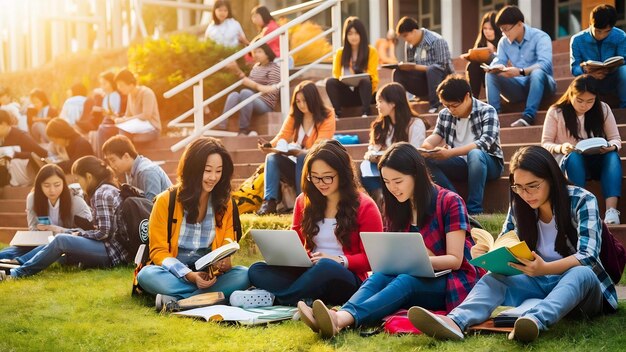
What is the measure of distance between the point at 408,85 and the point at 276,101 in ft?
8.39

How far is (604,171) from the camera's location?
8.22 meters

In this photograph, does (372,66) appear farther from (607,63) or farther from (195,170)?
(195,170)

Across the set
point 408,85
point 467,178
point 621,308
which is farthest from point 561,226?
point 408,85

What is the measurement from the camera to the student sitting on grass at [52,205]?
9.44 meters

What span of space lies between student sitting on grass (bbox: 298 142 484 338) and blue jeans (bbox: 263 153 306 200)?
4.08 m

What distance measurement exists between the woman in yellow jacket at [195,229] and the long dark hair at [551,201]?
2.01 m

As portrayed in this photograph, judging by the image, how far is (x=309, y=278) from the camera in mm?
6387

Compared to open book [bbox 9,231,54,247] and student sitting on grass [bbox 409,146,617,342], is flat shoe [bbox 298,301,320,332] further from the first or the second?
open book [bbox 9,231,54,247]

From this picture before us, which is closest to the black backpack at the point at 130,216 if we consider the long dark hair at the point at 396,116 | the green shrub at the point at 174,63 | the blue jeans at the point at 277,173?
the blue jeans at the point at 277,173

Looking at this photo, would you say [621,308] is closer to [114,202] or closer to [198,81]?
[114,202]

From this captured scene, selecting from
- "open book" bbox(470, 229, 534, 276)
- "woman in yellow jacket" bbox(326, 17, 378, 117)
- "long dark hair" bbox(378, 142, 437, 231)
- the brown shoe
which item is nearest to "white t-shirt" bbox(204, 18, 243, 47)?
"woman in yellow jacket" bbox(326, 17, 378, 117)

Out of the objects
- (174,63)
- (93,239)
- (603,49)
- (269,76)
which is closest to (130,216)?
(93,239)

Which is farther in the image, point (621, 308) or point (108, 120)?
point (108, 120)

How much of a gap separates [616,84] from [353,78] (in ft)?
11.2
